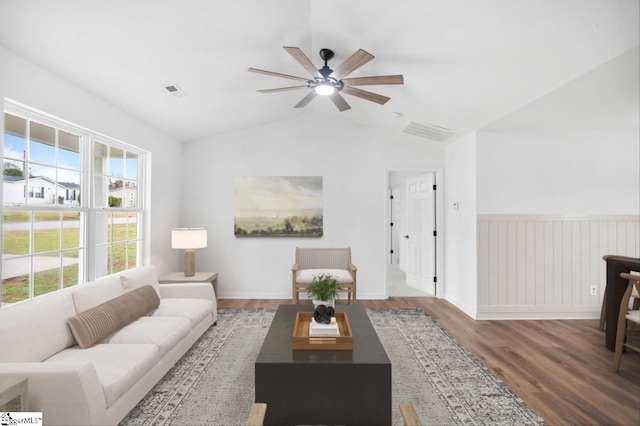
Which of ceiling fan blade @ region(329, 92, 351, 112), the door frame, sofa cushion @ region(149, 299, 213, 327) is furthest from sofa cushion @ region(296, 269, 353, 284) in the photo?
ceiling fan blade @ region(329, 92, 351, 112)

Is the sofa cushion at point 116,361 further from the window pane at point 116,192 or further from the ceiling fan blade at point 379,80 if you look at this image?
the ceiling fan blade at point 379,80

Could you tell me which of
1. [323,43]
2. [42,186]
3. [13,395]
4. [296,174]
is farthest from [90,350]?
[296,174]

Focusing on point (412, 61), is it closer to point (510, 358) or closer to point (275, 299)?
point (510, 358)

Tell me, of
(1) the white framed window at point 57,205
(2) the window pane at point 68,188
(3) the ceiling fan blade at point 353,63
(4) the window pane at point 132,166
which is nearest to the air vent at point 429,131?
(3) the ceiling fan blade at point 353,63

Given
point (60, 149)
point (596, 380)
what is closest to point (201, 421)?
point (60, 149)

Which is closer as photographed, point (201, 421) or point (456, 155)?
point (201, 421)

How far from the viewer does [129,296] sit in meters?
3.00

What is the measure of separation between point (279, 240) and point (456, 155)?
10.0ft

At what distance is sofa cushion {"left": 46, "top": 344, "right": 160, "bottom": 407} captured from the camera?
1979mm

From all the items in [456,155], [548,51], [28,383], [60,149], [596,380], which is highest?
[548,51]

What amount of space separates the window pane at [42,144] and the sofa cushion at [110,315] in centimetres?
134

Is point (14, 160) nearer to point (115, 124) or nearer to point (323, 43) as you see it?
point (115, 124)

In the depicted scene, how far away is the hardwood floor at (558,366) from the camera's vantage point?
91.1 inches

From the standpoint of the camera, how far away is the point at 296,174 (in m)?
5.44
